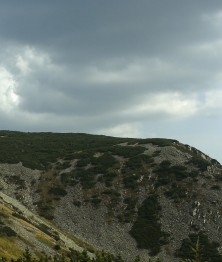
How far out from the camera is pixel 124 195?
91.4 meters

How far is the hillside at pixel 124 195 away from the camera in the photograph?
256 ft

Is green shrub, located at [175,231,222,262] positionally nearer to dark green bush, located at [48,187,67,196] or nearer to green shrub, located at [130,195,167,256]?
green shrub, located at [130,195,167,256]

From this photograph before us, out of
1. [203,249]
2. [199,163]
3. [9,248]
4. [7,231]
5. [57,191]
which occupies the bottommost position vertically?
[9,248]

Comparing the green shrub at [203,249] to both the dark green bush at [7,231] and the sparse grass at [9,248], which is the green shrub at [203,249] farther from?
the sparse grass at [9,248]

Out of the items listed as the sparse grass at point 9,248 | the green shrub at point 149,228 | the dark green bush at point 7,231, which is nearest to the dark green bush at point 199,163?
the green shrub at point 149,228

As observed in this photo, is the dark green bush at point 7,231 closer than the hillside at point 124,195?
Yes

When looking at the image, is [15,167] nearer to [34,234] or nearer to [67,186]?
[67,186]

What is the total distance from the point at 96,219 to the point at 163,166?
24651 millimetres

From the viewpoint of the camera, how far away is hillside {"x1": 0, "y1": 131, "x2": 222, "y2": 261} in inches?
3071

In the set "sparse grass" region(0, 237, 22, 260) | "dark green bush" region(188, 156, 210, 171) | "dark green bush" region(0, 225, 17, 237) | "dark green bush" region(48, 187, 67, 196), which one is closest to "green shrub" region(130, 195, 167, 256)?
"dark green bush" region(188, 156, 210, 171)

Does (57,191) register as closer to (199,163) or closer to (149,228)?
(149,228)

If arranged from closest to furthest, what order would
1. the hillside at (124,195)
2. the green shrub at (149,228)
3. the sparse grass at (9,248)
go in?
the sparse grass at (9,248) → the green shrub at (149,228) → the hillside at (124,195)

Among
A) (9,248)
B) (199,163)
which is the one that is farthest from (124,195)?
(9,248)

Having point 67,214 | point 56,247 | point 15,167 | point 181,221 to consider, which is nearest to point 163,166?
point 181,221
